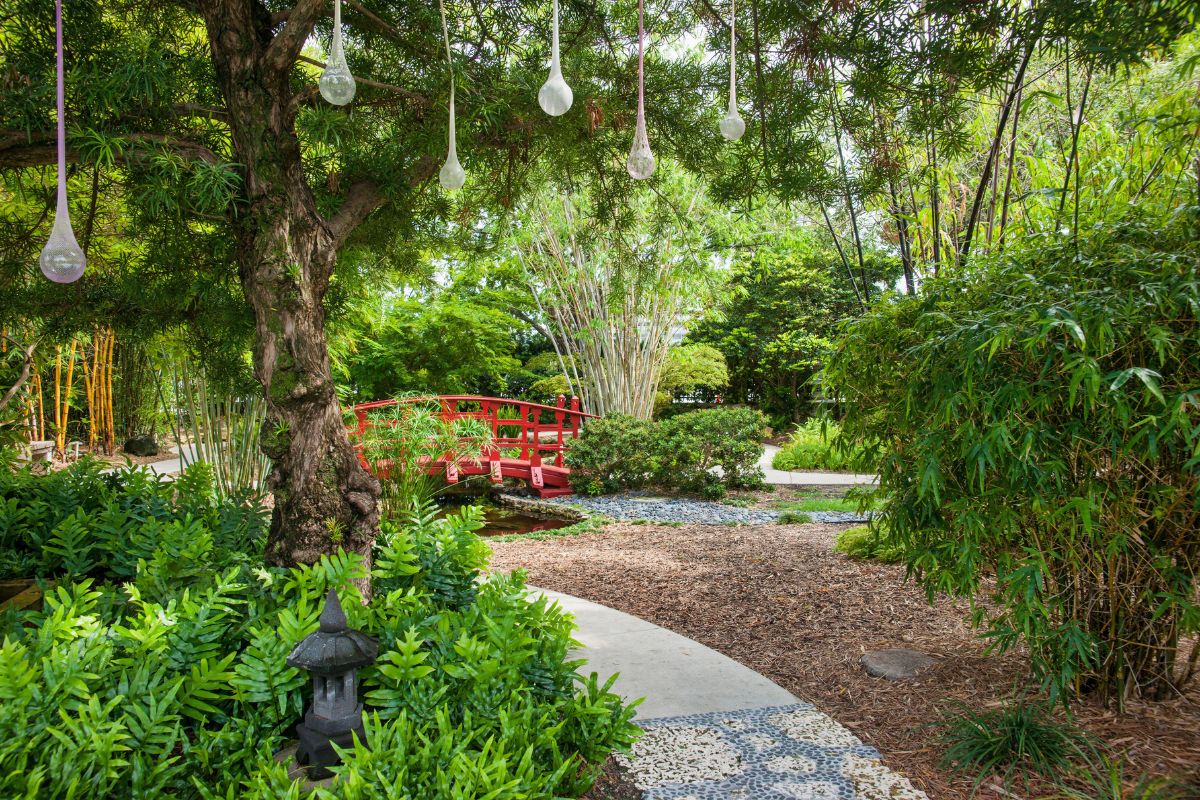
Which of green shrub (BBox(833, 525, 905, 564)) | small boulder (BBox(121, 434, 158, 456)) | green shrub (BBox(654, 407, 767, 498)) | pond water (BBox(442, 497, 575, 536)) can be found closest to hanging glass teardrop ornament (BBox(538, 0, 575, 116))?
green shrub (BBox(833, 525, 905, 564))

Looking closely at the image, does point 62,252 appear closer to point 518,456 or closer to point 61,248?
point 61,248

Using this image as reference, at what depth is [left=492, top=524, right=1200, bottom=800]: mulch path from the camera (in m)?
2.05

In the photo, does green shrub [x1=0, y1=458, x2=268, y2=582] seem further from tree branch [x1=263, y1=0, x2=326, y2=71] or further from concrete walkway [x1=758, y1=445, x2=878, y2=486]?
concrete walkway [x1=758, y1=445, x2=878, y2=486]

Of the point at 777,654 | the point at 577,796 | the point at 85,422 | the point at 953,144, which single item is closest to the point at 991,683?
the point at 777,654

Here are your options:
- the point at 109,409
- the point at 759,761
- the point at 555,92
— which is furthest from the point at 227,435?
the point at 109,409

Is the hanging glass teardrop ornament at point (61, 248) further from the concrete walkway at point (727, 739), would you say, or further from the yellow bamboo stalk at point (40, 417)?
the yellow bamboo stalk at point (40, 417)

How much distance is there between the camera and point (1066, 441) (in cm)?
180

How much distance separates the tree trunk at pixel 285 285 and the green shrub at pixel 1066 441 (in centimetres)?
164

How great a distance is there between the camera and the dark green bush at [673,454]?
7.45 m

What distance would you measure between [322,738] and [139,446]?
371 inches

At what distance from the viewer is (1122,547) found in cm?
189

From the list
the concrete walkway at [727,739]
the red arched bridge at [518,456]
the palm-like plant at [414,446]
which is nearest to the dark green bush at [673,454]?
the red arched bridge at [518,456]

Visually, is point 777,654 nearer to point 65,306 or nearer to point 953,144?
point 953,144

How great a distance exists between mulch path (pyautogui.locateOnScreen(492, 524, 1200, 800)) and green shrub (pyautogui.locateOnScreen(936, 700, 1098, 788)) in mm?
69
